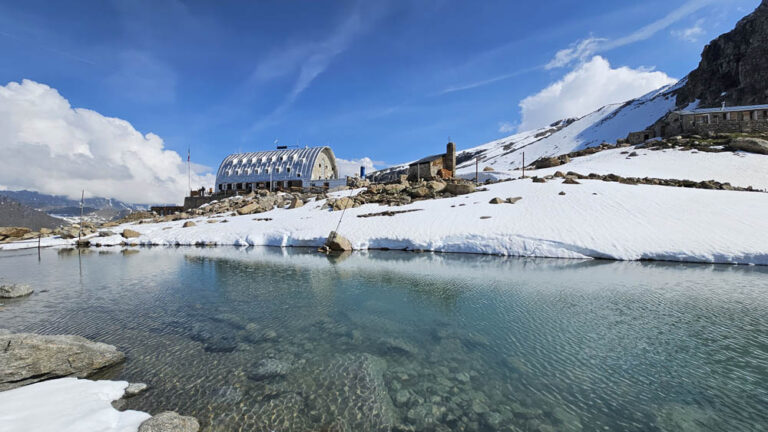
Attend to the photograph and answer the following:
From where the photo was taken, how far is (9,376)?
584 cm

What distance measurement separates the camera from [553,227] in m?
25.0

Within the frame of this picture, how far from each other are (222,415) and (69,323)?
871 centimetres

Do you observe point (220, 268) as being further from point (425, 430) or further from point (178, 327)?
point (425, 430)

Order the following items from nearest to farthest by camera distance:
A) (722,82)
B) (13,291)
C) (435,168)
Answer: (13,291), (435,168), (722,82)

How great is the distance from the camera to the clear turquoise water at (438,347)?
17.4 ft

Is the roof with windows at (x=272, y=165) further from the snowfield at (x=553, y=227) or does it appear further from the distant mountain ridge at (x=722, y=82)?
the snowfield at (x=553, y=227)

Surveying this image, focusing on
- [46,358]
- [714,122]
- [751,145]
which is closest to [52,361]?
[46,358]

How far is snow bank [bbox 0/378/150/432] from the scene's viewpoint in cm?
460

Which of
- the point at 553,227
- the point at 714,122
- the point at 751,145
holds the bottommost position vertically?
the point at 553,227

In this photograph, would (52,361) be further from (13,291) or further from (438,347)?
(13,291)

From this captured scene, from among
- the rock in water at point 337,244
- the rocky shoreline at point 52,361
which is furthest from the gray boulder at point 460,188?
the rocky shoreline at point 52,361

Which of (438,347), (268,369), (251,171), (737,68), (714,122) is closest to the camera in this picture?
(268,369)

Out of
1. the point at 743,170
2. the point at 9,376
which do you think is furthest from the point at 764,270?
the point at 743,170

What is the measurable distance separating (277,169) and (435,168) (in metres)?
41.4
